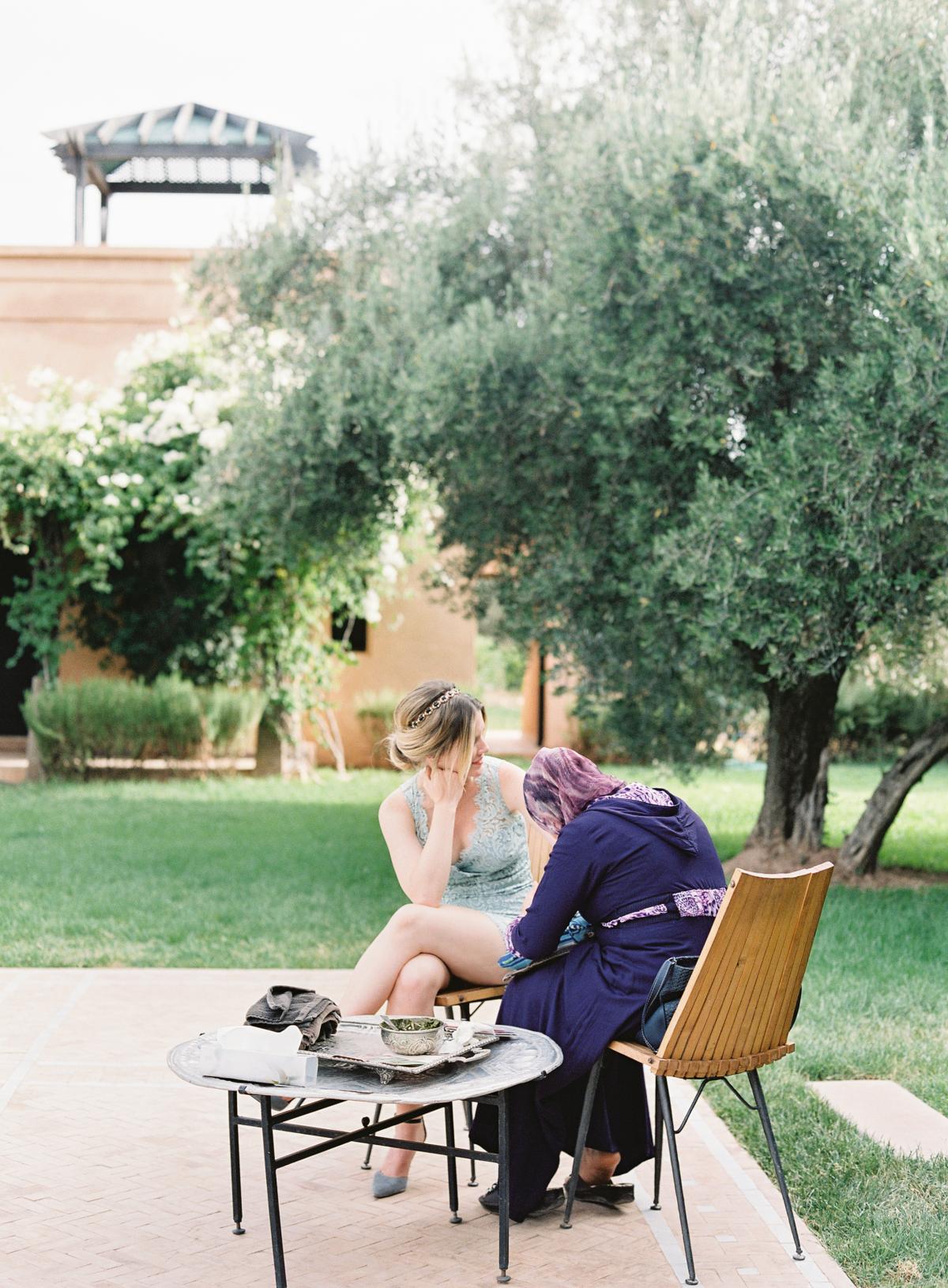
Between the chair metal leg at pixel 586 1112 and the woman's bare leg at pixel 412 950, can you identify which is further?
the woman's bare leg at pixel 412 950

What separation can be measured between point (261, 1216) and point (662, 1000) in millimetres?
1166

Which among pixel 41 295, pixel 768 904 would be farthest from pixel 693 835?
pixel 41 295

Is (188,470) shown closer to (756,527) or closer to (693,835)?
(756,527)

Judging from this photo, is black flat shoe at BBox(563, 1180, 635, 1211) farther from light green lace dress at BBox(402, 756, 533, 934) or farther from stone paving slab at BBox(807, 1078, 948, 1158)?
stone paving slab at BBox(807, 1078, 948, 1158)

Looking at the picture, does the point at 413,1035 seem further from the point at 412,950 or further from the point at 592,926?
the point at 592,926

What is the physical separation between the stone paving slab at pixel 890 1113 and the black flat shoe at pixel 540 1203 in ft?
3.55

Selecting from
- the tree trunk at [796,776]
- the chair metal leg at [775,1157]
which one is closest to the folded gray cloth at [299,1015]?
the chair metal leg at [775,1157]

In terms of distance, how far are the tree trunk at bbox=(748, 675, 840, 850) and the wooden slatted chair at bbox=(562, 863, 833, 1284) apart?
5905 millimetres

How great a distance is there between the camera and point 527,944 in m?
3.45

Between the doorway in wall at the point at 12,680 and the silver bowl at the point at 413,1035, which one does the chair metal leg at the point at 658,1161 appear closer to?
the silver bowl at the point at 413,1035

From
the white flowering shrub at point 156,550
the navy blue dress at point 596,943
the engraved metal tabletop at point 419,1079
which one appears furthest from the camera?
the white flowering shrub at point 156,550

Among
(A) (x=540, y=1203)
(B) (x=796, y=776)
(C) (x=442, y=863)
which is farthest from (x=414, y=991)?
(B) (x=796, y=776)

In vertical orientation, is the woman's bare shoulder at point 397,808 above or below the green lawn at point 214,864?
above

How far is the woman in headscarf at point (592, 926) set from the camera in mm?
3387
